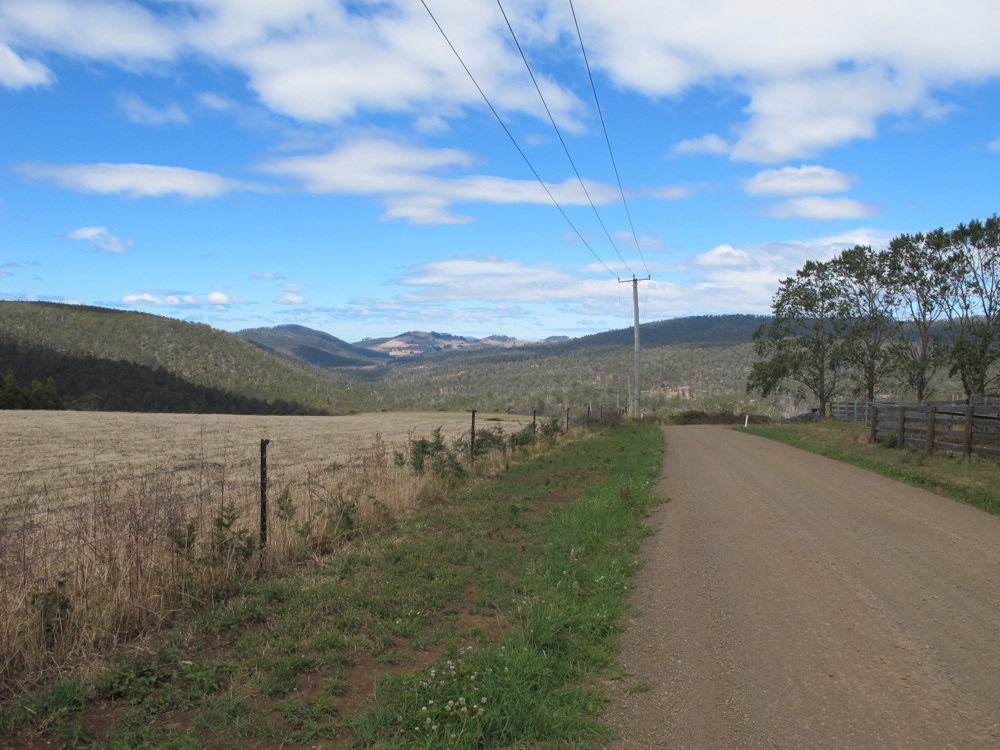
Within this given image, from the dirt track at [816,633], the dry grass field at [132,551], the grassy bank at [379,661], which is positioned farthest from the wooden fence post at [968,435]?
the dry grass field at [132,551]

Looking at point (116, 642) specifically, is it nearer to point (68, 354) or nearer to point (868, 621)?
point (868, 621)

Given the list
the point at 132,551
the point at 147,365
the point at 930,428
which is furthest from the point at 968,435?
the point at 147,365

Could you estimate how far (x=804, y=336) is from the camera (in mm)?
53312

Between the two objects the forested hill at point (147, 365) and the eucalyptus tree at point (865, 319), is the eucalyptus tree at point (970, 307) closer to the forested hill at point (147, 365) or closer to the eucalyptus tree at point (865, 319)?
the eucalyptus tree at point (865, 319)

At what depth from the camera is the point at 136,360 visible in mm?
116250

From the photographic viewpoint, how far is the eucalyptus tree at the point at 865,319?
47031 mm

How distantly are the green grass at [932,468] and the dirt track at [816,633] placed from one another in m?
2.06

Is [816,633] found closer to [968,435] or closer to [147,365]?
[968,435]

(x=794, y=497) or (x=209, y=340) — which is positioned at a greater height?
(x=209, y=340)

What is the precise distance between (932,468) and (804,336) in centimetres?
4025

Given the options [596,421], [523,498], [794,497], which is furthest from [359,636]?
[596,421]

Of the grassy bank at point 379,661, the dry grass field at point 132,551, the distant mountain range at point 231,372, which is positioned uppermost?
the distant mountain range at point 231,372

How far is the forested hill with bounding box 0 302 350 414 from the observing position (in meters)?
95.9

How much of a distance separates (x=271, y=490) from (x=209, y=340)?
139591 millimetres
